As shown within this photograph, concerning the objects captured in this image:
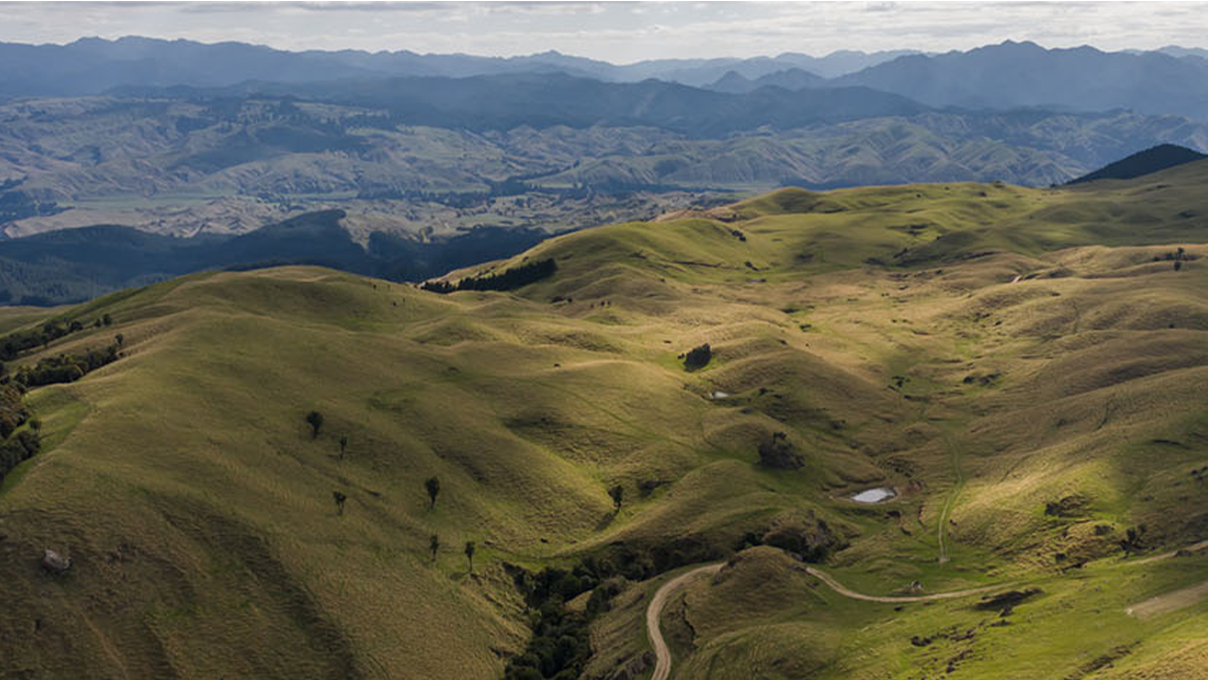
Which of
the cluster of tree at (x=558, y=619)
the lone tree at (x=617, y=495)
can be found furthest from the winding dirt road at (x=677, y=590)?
the lone tree at (x=617, y=495)

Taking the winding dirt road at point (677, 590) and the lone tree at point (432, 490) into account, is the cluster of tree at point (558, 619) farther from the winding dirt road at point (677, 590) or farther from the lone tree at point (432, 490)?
the lone tree at point (432, 490)

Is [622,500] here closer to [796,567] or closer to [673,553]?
[673,553]

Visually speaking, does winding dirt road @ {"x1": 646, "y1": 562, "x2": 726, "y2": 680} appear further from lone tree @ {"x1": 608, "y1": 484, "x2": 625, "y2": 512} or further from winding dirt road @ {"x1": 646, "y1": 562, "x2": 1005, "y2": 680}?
A: lone tree @ {"x1": 608, "y1": 484, "x2": 625, "y2": 512}

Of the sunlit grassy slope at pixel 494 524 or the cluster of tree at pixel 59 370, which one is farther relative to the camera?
the cluster of tree at pixel 59 370

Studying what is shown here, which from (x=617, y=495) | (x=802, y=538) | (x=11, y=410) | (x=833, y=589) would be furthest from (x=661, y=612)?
(x=11, y=410)

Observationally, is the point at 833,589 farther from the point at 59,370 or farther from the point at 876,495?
the point at 59,370

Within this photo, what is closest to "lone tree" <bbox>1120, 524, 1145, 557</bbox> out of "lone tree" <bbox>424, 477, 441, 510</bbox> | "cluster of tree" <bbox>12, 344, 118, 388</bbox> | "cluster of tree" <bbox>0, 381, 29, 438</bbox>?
"lone tree" <bbox>424, 477, 441, 510</bbox>

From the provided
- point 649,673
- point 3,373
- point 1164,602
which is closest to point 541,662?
point 649,673
